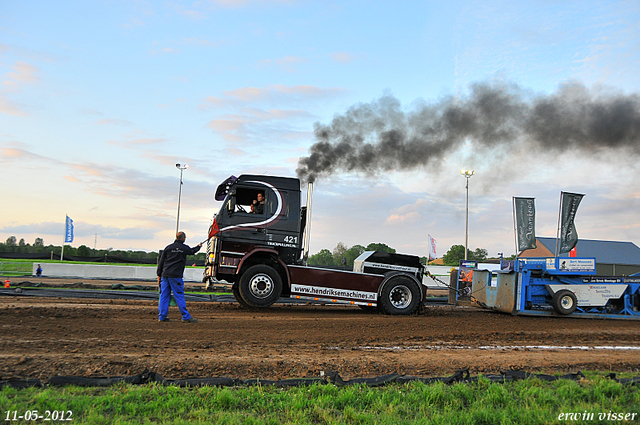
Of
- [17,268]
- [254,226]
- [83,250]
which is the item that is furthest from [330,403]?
[83,250]

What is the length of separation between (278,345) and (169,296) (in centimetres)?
314

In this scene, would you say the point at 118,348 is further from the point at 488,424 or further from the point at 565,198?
the point at 565,198

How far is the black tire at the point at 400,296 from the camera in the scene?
37.4 ft

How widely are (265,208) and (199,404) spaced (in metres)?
7.51

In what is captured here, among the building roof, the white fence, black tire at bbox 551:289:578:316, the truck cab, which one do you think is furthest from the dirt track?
the building roof

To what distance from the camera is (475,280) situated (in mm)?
14000

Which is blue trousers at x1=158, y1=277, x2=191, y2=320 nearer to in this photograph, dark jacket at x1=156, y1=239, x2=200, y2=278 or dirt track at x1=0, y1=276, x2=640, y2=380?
dark jacket at x1=156, y1=239, x2=200, y2=278

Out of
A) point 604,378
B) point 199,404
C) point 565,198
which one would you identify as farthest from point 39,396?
point 565,198

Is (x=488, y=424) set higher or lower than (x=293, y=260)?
lower

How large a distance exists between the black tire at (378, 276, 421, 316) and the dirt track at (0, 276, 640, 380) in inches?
42.2

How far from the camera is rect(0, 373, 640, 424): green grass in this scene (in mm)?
3510

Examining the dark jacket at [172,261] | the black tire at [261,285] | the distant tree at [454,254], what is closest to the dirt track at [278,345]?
the black tire at [261,285]

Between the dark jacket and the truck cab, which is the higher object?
the truck cab

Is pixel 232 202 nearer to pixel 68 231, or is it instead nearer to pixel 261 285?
pixel 261 285
